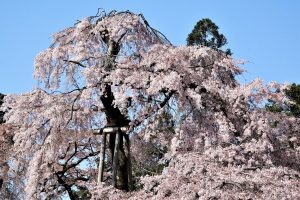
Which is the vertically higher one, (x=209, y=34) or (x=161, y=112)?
(x=209, y=34)

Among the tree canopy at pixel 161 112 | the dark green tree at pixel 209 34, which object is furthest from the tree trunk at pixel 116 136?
the dark green tree at pixel 209 34

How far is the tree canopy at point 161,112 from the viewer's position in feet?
28.3

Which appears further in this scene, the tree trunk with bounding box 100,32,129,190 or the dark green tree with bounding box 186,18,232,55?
the dark green tree with bounding box 186,18,232,55

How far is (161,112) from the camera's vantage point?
11.2m

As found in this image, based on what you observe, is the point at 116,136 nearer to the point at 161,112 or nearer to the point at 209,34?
the point at 161,112

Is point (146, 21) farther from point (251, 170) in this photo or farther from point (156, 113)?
point (251, 170)

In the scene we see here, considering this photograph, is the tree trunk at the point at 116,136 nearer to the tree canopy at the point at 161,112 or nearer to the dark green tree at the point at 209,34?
the tree canopy at the point at 161,112

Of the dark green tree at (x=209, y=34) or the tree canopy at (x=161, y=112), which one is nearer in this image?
the tree canopy at (x=161, y=112)

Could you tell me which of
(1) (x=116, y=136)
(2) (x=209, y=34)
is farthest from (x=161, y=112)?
(2) (x=209, y=34)

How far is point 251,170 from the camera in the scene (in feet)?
28.4

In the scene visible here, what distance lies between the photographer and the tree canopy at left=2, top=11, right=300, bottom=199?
28.3ft

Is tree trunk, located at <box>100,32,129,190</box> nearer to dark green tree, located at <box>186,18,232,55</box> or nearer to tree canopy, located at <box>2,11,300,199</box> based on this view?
tree canopy, located at <box>2,11,300,199</box>

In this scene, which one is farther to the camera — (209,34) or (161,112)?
(209,34)

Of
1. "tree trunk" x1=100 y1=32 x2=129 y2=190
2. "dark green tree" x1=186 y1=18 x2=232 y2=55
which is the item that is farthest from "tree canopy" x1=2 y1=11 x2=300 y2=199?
"dark green tree" x1=186 y1=18 x2=232 y2=55
